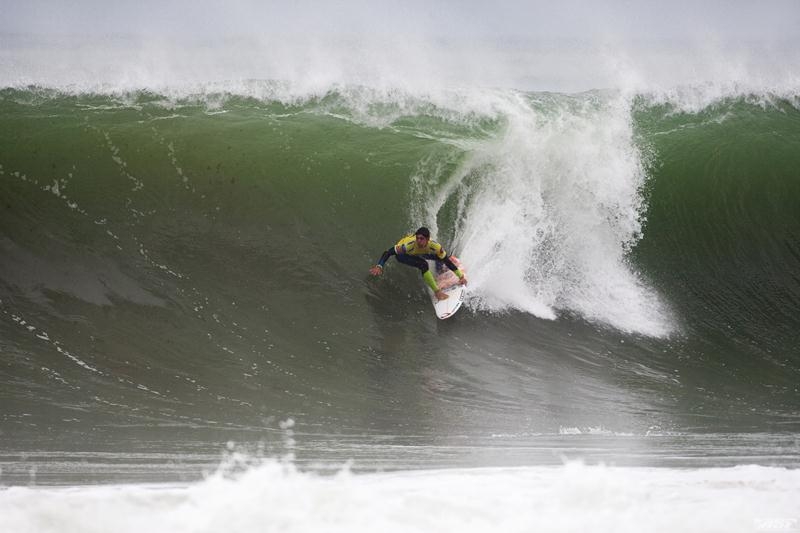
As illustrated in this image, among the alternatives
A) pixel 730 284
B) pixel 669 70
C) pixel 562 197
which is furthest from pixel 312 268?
pixel 669 70

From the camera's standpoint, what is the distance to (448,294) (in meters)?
6.79

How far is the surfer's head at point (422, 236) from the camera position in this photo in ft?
20.1

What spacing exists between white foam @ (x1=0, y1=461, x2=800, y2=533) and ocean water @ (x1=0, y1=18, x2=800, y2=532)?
0.02m

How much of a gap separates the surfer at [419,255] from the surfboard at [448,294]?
161mm

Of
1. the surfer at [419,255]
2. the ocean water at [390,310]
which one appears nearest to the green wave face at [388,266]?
the ocean water at [390,310]

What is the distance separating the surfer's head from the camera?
6.12 meters

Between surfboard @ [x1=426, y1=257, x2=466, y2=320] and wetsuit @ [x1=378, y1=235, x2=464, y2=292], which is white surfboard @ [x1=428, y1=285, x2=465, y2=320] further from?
wetsuit @ [x1=378, y1=235, x2=464, y2=292]

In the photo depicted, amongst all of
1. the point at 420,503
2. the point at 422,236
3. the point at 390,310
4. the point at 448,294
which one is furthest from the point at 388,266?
the point at 420,503

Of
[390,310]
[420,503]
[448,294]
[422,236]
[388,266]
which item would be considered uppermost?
[422,236]

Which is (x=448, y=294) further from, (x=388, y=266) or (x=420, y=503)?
(x=420, y=503)

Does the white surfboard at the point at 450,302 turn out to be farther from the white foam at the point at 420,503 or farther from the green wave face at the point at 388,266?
the white foam at the point at 420,503

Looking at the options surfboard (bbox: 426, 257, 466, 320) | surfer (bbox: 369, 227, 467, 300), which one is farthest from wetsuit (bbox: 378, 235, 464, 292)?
surfboard (bbox: 426, 257, 466, 320)

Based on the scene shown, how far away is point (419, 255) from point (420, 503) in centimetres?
277

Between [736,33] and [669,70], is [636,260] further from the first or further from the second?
[736,33]
